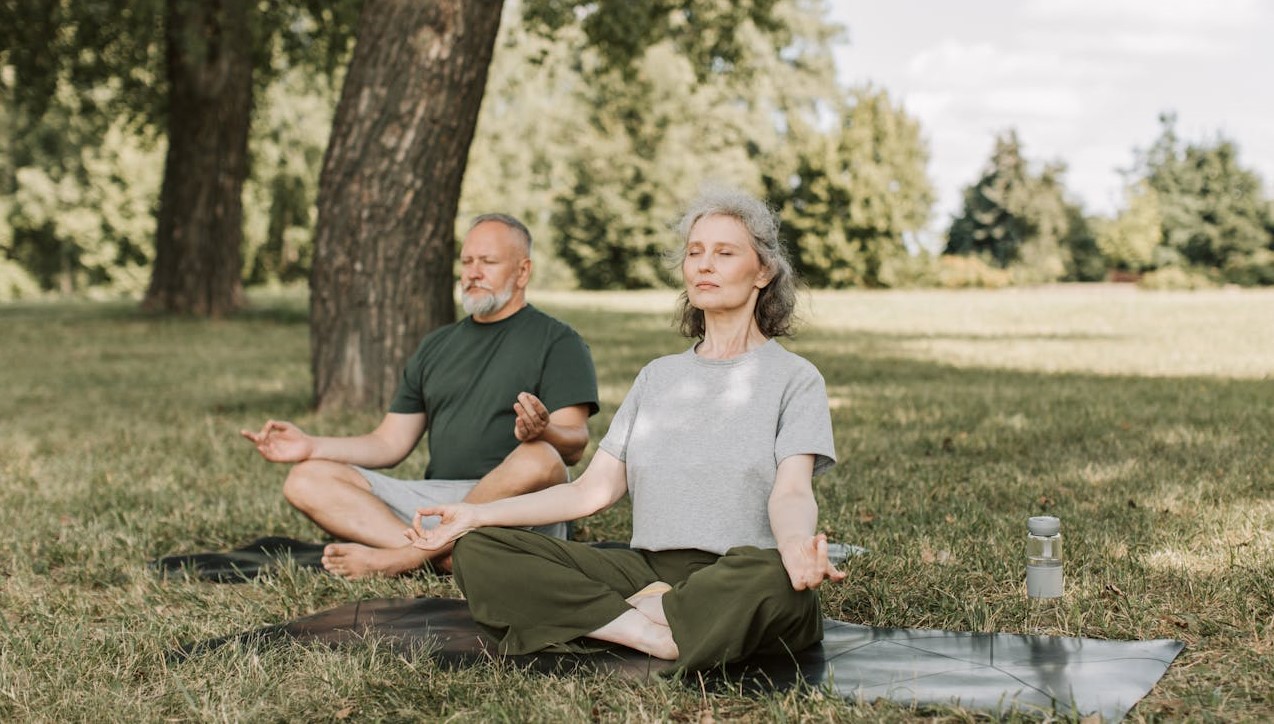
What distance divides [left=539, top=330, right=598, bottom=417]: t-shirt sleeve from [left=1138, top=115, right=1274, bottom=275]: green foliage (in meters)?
45.4

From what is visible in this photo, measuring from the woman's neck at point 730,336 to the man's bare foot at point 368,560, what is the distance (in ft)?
5.21

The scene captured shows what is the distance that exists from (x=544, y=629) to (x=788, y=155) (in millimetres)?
39908

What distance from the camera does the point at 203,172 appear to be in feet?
61.6

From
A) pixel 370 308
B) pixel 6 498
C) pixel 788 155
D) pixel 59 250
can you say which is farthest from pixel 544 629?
pixel 59 250

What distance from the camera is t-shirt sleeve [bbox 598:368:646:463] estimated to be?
3.75 m

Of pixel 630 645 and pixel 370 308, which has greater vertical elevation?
pixel 370 308

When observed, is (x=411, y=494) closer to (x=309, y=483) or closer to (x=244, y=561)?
(x=309, y=483)

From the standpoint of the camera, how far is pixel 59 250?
45.7 metres

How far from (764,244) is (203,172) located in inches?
671

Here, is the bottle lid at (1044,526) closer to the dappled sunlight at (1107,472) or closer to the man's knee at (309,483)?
the dappled sunlight at (1107,472)

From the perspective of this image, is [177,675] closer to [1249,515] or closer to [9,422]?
[1249,515]

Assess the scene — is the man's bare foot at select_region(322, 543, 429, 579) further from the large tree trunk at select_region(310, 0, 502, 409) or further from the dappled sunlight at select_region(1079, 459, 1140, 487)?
the large tree trunk at select_region(310, 0, 502, 409)

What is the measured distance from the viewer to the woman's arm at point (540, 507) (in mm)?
3484

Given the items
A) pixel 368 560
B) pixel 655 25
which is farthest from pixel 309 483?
pixel 655 25
